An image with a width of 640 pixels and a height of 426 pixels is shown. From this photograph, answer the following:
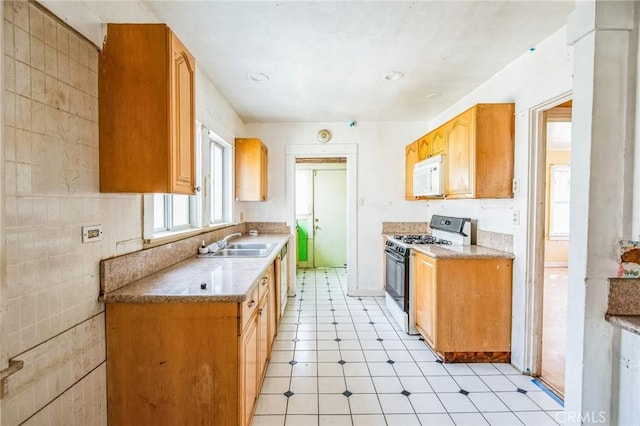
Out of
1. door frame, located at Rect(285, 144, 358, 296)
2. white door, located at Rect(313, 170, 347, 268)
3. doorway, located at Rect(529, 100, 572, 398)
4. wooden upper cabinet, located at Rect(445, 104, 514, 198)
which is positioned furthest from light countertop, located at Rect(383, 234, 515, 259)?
white door, located at Rect(313, 170, 347, 268)

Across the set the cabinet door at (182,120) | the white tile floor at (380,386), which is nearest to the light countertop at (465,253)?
the white tile floor at (380,386)

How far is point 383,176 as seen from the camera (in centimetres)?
421

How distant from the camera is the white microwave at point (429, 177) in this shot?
2990mm

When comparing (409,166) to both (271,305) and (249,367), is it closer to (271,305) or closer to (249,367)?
(271,305)

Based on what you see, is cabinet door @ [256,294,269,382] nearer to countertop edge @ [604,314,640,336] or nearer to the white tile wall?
the white tile wall

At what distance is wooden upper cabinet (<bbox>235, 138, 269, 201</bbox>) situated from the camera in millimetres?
3664

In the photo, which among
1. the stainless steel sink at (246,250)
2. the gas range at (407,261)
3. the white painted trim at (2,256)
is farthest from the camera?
the gas range at (407,261)

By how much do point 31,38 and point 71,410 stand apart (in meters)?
1.40

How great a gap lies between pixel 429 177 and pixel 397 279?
45.4 inches

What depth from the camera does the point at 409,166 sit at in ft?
13.2

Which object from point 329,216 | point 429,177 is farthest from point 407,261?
point 329,216

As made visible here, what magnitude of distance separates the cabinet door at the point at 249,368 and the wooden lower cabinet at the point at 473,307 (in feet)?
4.93

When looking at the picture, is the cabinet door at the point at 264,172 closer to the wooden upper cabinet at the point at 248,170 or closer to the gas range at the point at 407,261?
the wooden upper cabinet at the point at 248,170

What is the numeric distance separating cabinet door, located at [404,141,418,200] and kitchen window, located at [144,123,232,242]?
230 centimetres
